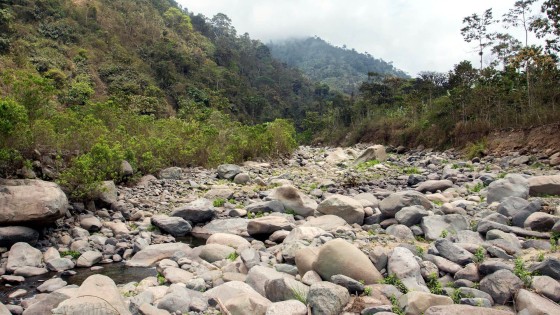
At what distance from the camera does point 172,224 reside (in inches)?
291

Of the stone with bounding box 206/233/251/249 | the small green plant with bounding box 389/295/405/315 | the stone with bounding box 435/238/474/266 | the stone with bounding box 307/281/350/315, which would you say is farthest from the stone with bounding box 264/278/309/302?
the stone with bounding box 206/233/251/249

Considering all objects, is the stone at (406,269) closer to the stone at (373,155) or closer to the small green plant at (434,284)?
the small green plant at (434,284)

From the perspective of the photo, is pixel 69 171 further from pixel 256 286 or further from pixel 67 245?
pixel 256 286

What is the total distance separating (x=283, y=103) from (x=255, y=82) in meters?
7.90

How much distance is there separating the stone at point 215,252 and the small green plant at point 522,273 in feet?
12.4

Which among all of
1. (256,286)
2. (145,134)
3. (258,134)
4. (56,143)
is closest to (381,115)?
(258,134)

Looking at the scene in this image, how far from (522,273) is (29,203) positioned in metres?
6.87

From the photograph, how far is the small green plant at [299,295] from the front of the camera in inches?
149

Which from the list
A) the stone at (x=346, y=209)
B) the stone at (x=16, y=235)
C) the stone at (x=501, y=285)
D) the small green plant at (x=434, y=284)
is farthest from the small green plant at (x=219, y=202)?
the stone at (x=501, y=285)

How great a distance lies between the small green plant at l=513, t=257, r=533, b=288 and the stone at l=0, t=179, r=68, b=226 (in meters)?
6.54

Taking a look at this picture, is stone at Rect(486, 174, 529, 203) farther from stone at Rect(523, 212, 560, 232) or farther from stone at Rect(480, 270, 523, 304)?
stone at Rect(480, 270, 523, 304)

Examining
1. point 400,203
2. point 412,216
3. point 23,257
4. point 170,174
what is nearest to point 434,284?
point 412,216

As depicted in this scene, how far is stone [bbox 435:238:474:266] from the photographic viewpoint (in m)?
4.33

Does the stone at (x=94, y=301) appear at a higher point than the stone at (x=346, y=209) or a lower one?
lower
